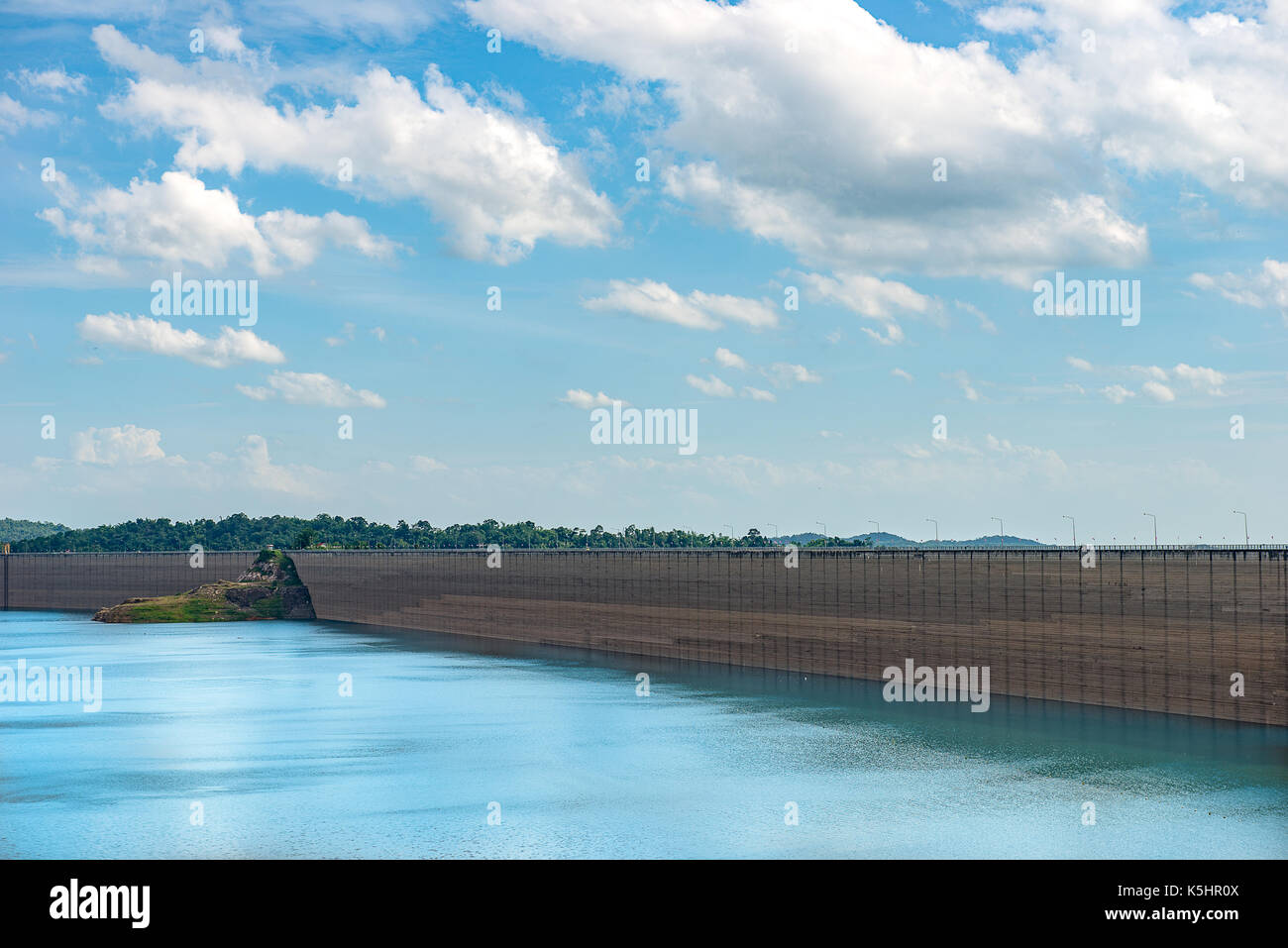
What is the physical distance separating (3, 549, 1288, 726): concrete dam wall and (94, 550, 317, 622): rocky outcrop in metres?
Answer: 29.1

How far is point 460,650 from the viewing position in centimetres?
11962

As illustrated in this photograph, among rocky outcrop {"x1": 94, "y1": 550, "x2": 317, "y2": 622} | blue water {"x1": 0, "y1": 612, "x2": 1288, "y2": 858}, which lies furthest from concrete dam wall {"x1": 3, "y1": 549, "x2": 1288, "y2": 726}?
rocky outcrop {"x1": 94, "y1": 550, "x2": 317, "y2": 622}

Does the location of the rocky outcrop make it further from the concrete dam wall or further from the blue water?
the blue water

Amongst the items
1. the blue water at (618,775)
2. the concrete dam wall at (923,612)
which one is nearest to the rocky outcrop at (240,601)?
the concrete dam wall at (923,612)

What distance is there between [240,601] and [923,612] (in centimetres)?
11782

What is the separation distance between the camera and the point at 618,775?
5350 cm

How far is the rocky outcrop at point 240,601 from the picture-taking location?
162m

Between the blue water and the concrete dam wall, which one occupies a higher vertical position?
the concrete dam wall

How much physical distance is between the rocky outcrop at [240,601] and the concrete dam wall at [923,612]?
29.1 m

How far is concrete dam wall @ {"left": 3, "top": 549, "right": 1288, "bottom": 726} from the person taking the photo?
59.7 m

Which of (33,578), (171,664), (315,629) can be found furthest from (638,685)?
(33,578)
